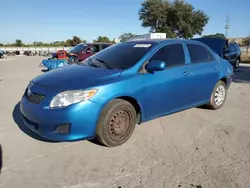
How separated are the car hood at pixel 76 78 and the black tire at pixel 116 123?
0.40 meters

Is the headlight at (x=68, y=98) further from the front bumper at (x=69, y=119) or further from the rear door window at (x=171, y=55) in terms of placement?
the rear door window at (x=171, y=55)

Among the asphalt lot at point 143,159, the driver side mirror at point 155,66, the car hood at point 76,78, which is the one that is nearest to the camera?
the asphalt lot at point 143,159

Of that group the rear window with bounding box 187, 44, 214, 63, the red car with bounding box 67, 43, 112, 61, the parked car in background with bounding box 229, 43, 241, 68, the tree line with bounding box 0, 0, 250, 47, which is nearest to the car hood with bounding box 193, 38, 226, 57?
the parked car in background with bounding box 229, 43, 241, 68

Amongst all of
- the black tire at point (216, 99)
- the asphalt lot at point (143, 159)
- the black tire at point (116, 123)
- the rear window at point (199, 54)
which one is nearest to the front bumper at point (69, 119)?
the black tire at point (116, 123)

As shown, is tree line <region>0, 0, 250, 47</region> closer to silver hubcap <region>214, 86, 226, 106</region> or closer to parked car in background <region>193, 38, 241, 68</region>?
parked car in background <region>193, 38, 241, 68</region>

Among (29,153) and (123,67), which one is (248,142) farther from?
(29,153)

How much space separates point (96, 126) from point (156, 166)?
3.20 ft

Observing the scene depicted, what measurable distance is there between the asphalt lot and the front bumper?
30cm

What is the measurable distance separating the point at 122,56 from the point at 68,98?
1443mm

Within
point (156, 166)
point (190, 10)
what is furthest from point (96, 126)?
point (190, 10)

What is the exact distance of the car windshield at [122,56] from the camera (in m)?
4.09

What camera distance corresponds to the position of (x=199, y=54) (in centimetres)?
514

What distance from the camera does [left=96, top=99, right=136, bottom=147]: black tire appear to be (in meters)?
3.50

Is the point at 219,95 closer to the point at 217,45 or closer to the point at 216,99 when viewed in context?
the point at 216,99
